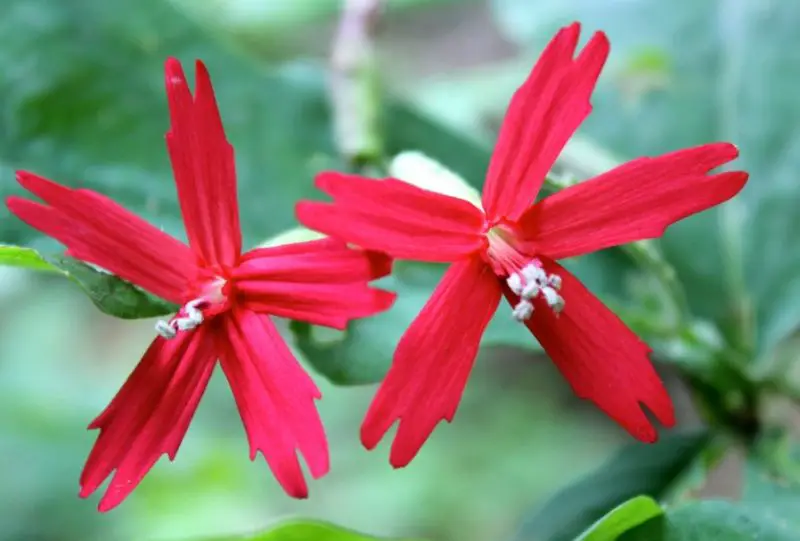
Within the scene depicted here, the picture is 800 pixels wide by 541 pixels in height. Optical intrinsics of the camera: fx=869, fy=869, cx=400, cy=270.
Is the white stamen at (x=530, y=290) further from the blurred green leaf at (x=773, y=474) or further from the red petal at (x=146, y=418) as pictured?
the blurred green leaf at (x=773, y=474)

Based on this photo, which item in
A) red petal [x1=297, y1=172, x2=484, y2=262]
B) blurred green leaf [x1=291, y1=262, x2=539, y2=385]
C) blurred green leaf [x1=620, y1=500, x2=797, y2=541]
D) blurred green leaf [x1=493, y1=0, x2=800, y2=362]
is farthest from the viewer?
blurred green leaf [x1=493, y1=0, x2=800, y2=362]

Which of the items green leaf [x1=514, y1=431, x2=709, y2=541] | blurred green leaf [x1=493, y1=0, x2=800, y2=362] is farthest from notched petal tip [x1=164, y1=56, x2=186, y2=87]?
blurred green leaf [x1=493, y1=0, x2=800, y2=362]

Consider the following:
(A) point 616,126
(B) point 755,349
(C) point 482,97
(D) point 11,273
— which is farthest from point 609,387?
(C) point 482,97

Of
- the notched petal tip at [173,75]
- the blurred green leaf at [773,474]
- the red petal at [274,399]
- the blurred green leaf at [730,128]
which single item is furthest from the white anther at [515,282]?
the blurred green leaf at [730,128]

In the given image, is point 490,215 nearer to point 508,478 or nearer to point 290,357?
point 290,357

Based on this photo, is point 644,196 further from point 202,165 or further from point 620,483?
point 620,483

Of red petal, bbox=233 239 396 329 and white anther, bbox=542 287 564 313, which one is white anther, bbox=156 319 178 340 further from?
white anther, bbox=542 287 564 313

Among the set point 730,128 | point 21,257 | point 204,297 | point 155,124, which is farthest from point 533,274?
point 730,128
